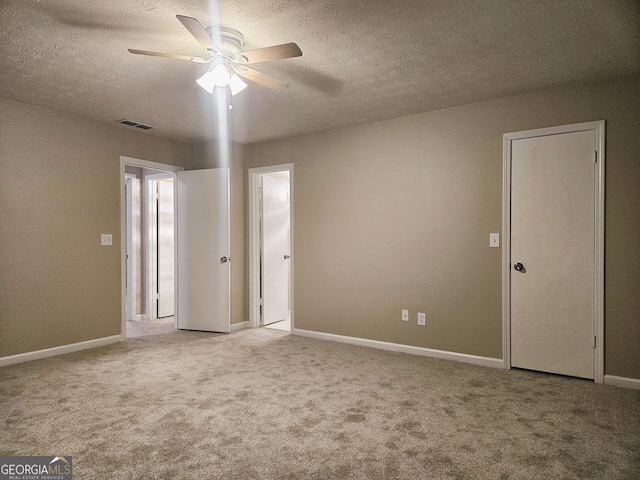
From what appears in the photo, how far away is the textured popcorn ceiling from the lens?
225 cm

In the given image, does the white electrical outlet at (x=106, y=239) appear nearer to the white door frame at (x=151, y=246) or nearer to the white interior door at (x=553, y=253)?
the white door frame at (x=151, y=246)

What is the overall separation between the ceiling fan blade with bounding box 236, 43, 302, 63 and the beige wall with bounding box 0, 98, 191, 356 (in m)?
2.61

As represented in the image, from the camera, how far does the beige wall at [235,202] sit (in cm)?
527

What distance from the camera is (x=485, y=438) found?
2354 mm

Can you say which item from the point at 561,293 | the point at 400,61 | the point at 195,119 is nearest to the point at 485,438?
the point at 561,293

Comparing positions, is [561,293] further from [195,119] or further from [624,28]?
[195,119]

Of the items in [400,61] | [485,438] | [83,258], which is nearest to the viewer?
[485,438]

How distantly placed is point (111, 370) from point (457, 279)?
10.6 ft

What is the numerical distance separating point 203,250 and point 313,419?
3.12 metres

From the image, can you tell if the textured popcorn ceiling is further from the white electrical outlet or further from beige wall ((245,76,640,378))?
the white electrical outlet

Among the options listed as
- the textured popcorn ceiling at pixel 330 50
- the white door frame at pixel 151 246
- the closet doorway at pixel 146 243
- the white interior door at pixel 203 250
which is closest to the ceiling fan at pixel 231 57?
the textured popcorn ceiling at pixel 330 50

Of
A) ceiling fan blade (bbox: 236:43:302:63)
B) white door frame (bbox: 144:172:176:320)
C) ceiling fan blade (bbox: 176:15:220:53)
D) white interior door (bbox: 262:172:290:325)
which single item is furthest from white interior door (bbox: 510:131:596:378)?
white door frame (bbox: 144:172:176:320)

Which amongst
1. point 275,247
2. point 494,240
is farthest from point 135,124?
point 494,240

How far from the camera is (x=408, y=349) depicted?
4145 millimetres
